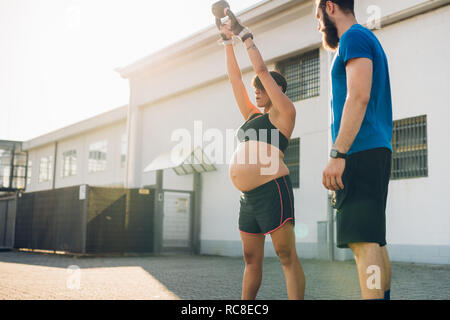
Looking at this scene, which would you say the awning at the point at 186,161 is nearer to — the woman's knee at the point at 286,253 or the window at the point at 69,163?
the woman's knee at the point at 286,253

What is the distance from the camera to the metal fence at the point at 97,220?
38.3 ft

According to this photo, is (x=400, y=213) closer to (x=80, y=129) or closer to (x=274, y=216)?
(x=274, y=216)

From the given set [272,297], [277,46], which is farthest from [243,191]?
[277,46]

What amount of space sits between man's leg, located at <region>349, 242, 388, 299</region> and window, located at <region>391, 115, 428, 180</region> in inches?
310

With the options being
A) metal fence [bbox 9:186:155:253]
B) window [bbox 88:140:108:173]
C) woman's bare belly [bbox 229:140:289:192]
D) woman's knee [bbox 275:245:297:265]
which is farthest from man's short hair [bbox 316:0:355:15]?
window [bbox 88:140:108:173]

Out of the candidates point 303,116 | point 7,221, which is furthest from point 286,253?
point 7,221

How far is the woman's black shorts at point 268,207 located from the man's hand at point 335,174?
1.91ft

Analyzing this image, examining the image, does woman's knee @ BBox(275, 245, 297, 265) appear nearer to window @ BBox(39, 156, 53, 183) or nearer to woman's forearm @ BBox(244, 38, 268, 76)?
woman's forearm @ BBox(244, 38, 268, 76)

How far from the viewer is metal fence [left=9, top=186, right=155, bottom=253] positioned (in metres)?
11.7

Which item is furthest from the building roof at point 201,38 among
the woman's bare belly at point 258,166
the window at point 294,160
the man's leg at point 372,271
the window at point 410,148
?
the man's leg at point 372,271

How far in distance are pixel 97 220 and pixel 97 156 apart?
11426 mm

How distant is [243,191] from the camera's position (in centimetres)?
287

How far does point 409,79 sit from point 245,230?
8065 millimetres

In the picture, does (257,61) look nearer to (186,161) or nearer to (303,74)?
(303,74)
